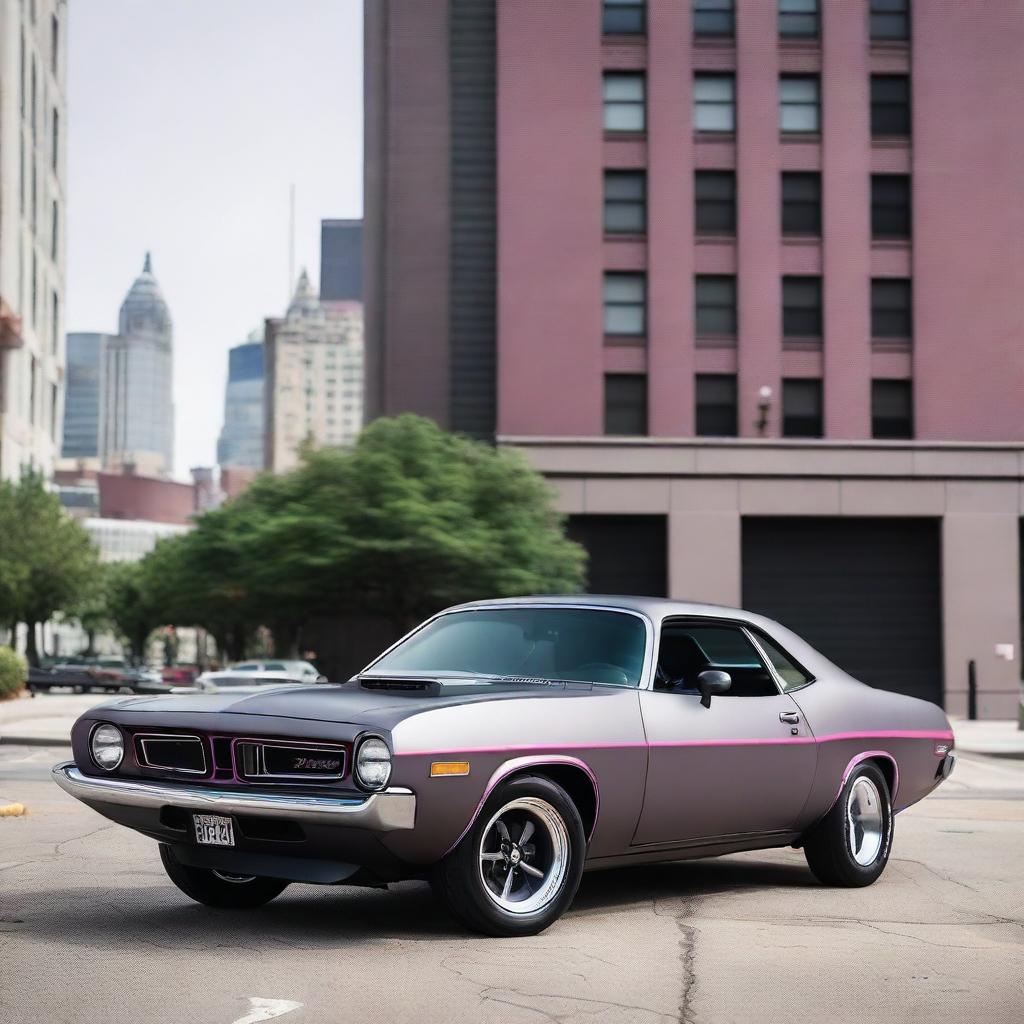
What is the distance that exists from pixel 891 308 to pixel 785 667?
115 ft

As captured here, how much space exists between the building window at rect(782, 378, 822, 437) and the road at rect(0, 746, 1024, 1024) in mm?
32752

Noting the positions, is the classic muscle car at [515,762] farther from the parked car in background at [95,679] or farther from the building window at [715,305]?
the parked car in background at [95,679]

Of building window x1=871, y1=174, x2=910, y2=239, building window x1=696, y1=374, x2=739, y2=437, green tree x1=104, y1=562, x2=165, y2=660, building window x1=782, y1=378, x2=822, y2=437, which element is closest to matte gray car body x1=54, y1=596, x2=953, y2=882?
building window x1=696, y1=374, x2=739, y2=437

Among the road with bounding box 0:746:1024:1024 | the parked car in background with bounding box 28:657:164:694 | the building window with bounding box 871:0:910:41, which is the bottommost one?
the parked car in background with bounding box 28:657:164:694

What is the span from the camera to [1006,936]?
25.3 ft

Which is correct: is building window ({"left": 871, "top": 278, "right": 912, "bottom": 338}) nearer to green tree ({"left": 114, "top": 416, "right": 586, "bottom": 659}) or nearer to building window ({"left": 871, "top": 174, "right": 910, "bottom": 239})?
building window ({"left": 871, "top": 174, "right": 910, "bottom": 239})

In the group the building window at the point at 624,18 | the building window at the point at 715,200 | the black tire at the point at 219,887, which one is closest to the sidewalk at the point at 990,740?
the building window at the point at 715,200

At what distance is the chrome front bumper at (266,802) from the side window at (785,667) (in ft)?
9.87

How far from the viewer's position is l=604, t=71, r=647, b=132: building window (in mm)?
43125

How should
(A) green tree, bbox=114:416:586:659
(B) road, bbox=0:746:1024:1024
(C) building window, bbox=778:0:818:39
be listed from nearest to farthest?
1. (B) road, bbox=0:746:1024:1024
2. (A) green tree, bbox=114:416:586:659
3. (C) building window, bbox=778:0:818:39

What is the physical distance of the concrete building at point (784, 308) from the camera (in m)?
41.6

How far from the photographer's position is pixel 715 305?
42.8 metres

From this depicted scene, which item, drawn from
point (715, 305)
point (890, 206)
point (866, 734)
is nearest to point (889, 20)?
point (890, 206)

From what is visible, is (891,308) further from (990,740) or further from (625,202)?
(990,740)
